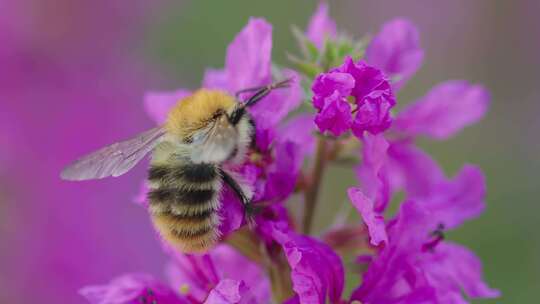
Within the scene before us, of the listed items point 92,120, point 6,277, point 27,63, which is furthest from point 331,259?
point 92,120

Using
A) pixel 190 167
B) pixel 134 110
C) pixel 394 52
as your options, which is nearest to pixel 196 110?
pixel 190 167

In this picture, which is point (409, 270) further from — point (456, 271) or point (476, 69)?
point (476, 69)

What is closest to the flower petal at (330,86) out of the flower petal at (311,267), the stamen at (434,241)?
the flower petal at (311,267)

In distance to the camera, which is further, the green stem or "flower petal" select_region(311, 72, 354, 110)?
the green stem

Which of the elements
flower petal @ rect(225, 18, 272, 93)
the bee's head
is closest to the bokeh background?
flower petal @ rect(225, 18, 272, 93)

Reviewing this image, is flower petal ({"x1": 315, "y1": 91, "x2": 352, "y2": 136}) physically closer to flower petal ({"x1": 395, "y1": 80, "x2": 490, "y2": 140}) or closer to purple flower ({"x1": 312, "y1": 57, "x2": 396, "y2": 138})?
purple flower ({"x1": 312, "y1": 57, "x2": 396, "y2": 138})

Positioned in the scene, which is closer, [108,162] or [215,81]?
[108,162]

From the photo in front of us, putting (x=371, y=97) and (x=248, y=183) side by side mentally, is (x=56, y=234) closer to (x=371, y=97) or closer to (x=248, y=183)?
(x=248, y=183)

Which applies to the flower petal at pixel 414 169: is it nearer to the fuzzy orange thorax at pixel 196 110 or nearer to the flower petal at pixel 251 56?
the flower petal at pixel 251 56
